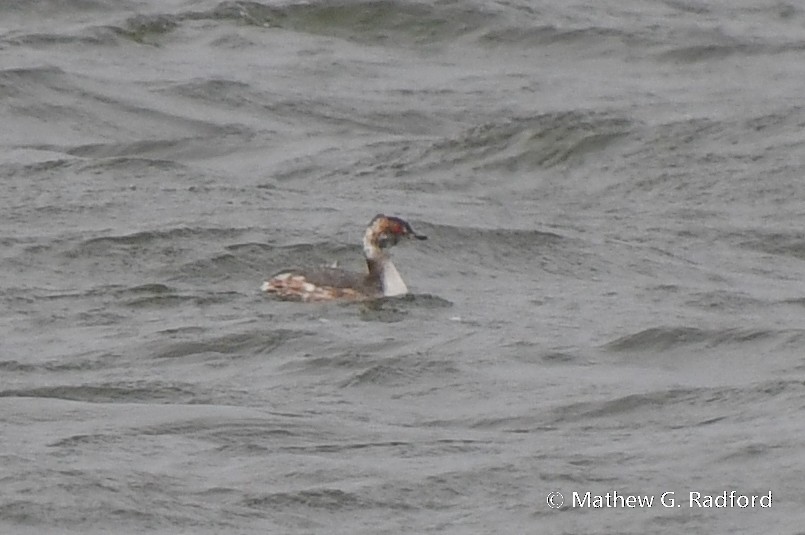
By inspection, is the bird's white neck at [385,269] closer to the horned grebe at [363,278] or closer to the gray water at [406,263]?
the horned grebe at [363,278]

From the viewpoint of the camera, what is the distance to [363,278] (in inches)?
590

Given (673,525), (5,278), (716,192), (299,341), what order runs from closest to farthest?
(673,525) → (299,341) → (5,278) → (716,192)

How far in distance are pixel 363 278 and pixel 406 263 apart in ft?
3.92

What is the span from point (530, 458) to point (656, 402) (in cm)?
130

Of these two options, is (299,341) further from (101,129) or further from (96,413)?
(101,129)

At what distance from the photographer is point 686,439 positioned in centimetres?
1120

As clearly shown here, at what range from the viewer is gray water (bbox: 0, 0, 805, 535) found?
415 inches

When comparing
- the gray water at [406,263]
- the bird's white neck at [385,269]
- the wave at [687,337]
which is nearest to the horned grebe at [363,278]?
the bird's white neck at [385,269]

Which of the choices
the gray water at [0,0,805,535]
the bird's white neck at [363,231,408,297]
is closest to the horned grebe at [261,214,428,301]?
the bird's white neck at [363,231,408,297]

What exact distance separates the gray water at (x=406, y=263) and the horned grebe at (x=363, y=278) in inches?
6.5

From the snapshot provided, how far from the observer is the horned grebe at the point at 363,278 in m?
14.5

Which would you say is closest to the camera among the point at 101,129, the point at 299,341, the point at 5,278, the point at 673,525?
the point at 673,525

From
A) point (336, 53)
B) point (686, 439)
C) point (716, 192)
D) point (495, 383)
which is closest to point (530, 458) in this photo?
point (686, 439)

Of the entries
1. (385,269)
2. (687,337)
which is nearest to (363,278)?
(385,269)
